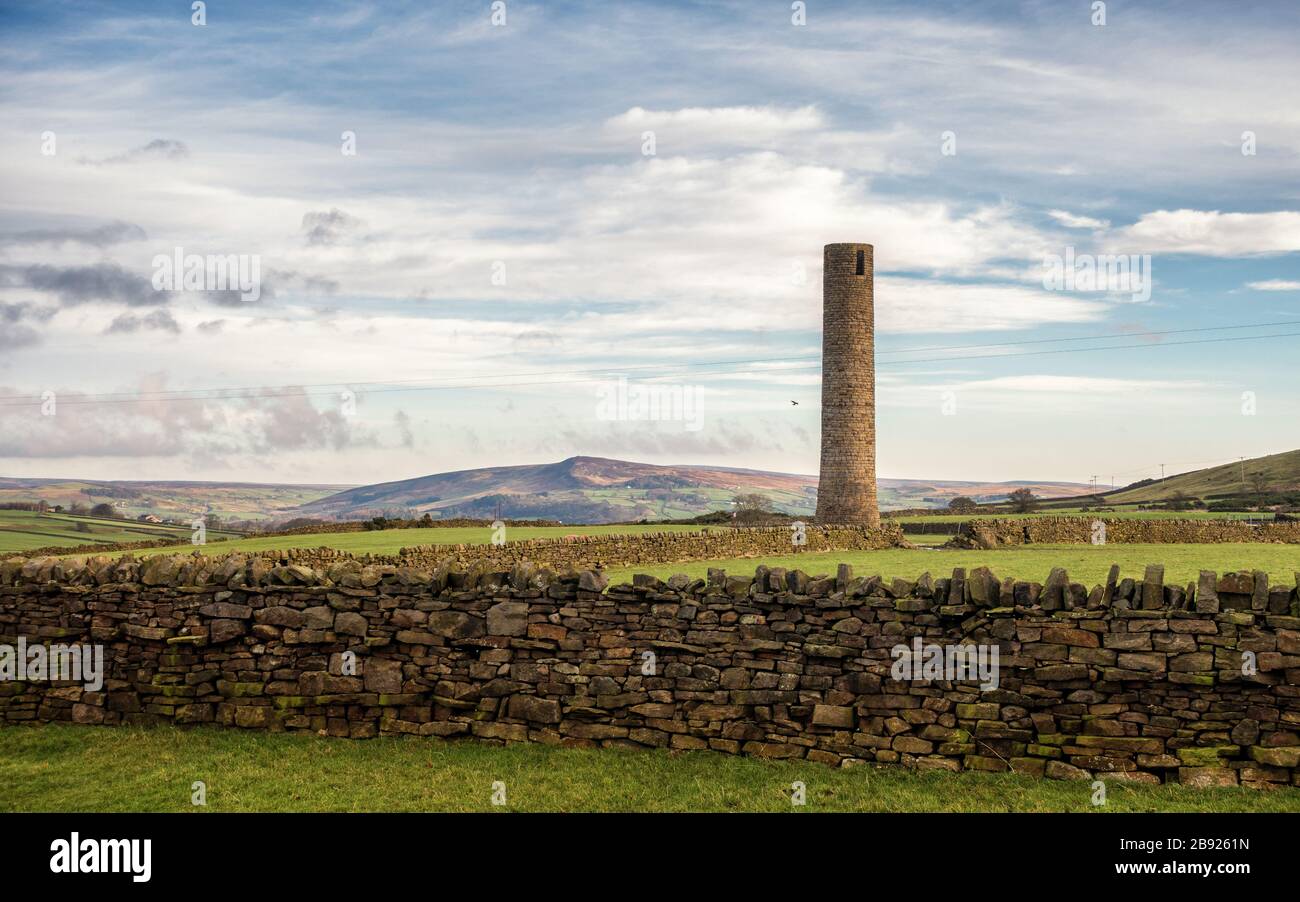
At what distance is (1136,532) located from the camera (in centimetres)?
4303

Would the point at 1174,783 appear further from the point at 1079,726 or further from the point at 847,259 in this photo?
the point at 847,259

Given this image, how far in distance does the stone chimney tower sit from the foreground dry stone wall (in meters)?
35.6

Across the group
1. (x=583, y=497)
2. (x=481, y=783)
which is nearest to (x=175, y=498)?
(x=583, y=497)

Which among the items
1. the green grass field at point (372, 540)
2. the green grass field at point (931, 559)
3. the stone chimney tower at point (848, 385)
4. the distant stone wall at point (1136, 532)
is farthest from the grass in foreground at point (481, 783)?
the stone chimney tower at point (848, 385)

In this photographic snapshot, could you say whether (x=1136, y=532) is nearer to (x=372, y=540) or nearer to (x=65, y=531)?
(x=372, y=540)

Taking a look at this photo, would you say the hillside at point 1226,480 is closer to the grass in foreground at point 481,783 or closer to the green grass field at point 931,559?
the green grass field at point 931,559

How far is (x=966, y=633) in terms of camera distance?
384 inches

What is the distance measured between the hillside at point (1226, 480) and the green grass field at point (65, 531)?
3787 inches

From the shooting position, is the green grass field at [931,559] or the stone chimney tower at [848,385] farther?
the stone chimney tower at [848,385]

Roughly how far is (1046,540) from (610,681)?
37.0 metres

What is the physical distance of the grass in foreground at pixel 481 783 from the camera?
894cm

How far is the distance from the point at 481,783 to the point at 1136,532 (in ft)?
132

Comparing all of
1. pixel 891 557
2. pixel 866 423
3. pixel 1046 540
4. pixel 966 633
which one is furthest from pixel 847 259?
pixel 966 633

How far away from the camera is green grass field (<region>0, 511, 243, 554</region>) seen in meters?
33.7
